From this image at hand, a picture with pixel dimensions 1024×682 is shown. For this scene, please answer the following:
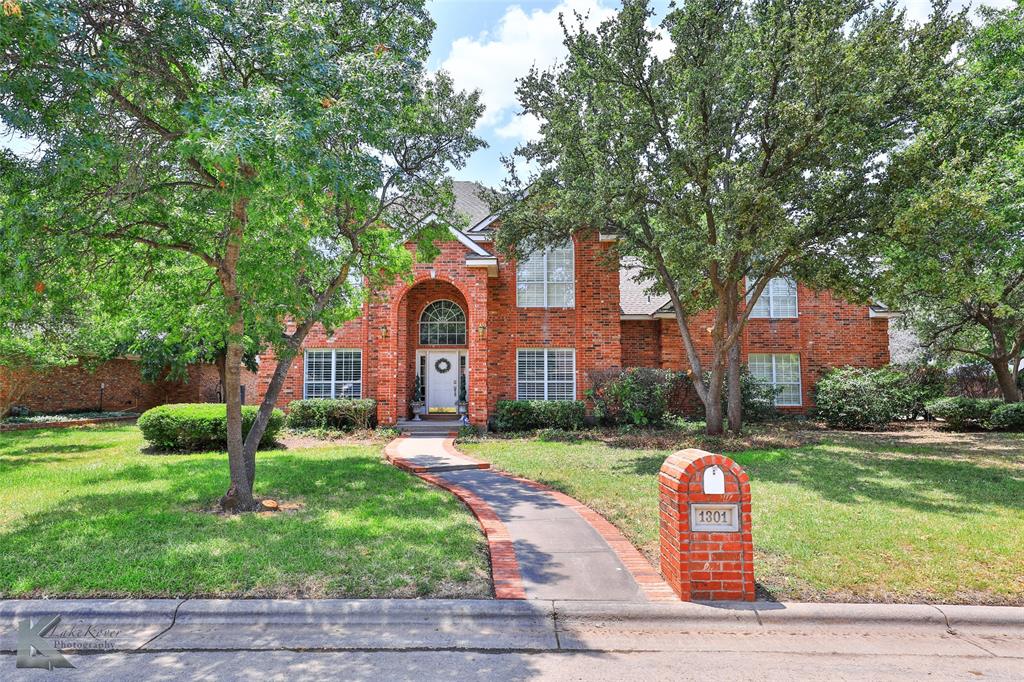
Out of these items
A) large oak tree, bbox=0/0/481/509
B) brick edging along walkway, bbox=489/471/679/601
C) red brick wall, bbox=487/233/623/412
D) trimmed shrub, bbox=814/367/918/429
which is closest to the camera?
brick edging along walkway, bbox=489/471/679/601

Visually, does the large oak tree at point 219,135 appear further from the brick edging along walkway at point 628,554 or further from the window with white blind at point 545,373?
the window with white blind at point 545,373

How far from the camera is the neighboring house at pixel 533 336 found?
17359 mm

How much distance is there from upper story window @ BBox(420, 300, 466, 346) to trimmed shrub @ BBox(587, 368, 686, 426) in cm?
476

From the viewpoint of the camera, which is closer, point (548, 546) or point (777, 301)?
point (548, 546)

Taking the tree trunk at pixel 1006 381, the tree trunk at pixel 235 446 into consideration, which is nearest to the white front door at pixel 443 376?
the tree trunk at pixel 235 446

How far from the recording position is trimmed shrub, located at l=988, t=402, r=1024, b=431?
16359 mm

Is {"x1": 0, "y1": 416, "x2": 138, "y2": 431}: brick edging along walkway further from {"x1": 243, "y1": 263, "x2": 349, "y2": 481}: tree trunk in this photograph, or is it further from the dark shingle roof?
the dark shingle roof

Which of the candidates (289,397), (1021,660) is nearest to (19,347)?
(289,397)

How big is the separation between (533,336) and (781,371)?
29.0 feet

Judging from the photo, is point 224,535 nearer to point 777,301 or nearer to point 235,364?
point 235,364

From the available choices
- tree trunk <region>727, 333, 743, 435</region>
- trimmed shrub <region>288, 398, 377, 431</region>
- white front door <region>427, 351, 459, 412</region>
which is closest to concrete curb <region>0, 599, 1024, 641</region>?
tree trunk <region>727, 333, 743, 435</region>

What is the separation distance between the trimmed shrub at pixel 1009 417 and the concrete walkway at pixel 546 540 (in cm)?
1531

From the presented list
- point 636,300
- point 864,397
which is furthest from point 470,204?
point 864,397

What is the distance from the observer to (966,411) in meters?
17.1
